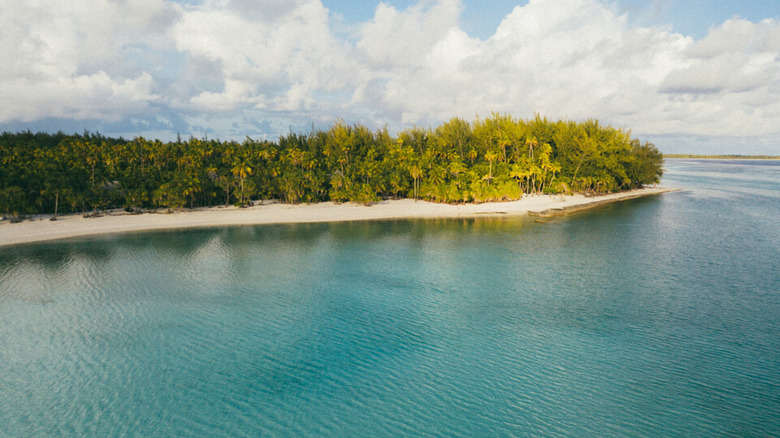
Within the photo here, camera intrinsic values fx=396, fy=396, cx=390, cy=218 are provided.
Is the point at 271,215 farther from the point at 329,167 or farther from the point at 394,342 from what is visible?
the point at 394,342

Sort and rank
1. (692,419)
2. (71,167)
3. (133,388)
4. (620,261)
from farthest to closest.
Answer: (71,167), (620,261), (133,388), (692,419)

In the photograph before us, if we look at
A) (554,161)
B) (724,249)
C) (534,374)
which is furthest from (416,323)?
(554,161)

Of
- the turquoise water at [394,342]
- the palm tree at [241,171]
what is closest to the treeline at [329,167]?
the palm tree at [241,171]

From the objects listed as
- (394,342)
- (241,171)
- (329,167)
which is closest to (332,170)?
(329,167)

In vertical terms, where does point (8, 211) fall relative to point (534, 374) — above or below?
above

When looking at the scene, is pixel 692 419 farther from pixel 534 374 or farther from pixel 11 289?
pixel 11 289

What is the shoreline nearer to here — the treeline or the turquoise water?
the treeline
